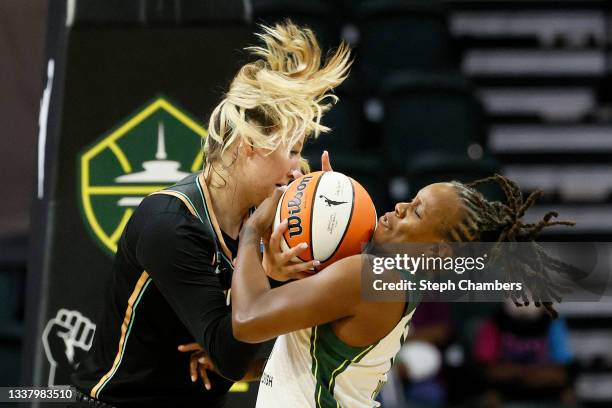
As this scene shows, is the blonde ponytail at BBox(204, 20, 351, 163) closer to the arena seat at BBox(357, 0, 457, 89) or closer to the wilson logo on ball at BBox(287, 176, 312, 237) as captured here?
the wilson logo on ball at BBox(287, 176, 312, 237)

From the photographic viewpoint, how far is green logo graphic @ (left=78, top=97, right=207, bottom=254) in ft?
12.0

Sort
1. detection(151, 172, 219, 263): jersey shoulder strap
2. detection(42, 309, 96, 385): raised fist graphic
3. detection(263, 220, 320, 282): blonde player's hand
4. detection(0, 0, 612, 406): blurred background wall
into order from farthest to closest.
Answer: detection(0, 0, 612, 406): blurred background wall
detection(42, 309, 96, 385): raised fist graphic
detection(151, 172, 219, 263): jersey shoulder strap
detection(263, 220, 320, 282): blonde player's hand

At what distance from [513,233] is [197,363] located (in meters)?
1.00

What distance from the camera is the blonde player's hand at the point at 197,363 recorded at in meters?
2.80

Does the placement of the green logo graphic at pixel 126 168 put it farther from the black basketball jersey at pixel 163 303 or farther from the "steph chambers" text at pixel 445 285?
the "steph chambers" text at pixel 445 285

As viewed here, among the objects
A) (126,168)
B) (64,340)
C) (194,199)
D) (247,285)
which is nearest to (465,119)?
(126,168)

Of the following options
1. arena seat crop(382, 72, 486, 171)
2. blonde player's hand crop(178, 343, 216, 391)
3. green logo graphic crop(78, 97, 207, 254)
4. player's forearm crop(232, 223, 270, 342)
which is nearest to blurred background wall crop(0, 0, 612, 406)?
arena seat crop(382, 72, 486, 171)

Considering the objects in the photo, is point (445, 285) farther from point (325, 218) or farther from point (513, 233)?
point (325, 218)

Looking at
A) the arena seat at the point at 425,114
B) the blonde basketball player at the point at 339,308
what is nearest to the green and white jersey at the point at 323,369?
the blonde basketball player at the point at 339,308

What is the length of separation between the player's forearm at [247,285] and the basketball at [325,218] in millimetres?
91

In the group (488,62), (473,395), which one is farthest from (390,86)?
(473,395)

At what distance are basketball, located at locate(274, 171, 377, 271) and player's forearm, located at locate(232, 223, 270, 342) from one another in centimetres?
9

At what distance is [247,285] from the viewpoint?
8.30ft

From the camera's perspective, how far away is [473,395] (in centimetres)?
507
